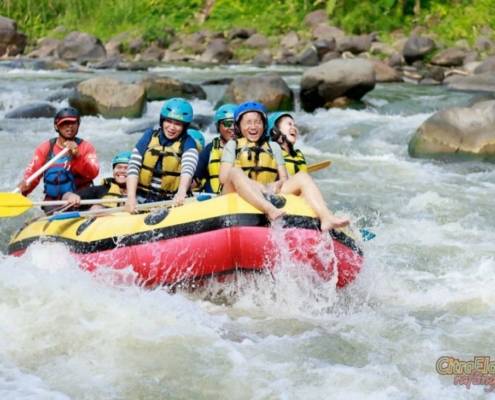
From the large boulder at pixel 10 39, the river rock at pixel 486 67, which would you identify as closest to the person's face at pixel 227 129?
the river rock at pixel 486 67

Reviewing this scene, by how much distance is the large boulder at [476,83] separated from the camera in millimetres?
15398

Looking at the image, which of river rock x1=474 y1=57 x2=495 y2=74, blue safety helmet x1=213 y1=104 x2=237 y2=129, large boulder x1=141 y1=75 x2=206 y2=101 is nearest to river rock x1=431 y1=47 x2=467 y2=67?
river rock x1=474 y1=57 x2=495 y2=74

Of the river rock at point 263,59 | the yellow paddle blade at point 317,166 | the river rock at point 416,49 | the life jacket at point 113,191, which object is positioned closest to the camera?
the life jacket at point 113,191

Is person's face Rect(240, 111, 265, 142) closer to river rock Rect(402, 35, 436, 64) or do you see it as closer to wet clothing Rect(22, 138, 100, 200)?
wet clothing Rect(22, 138, 100, 200)

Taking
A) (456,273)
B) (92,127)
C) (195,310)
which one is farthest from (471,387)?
(92,127)

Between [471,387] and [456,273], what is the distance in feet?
6.69

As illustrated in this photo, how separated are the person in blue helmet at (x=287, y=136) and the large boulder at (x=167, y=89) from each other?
851 centimetres

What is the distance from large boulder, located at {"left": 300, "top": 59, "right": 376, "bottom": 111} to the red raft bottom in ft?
28.9

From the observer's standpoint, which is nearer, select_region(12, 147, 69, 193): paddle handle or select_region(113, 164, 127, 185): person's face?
select_region(12, 147, 69, 193): paddle handle

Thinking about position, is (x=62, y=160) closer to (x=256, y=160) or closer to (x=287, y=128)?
(x=256, y=160)

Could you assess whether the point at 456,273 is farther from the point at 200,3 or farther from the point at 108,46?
the point at 200,3

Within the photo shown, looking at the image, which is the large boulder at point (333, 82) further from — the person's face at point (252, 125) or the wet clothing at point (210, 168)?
the person's face at point (252, 125)

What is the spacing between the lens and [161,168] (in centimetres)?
551

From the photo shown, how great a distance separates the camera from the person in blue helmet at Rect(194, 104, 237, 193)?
18.7ft
